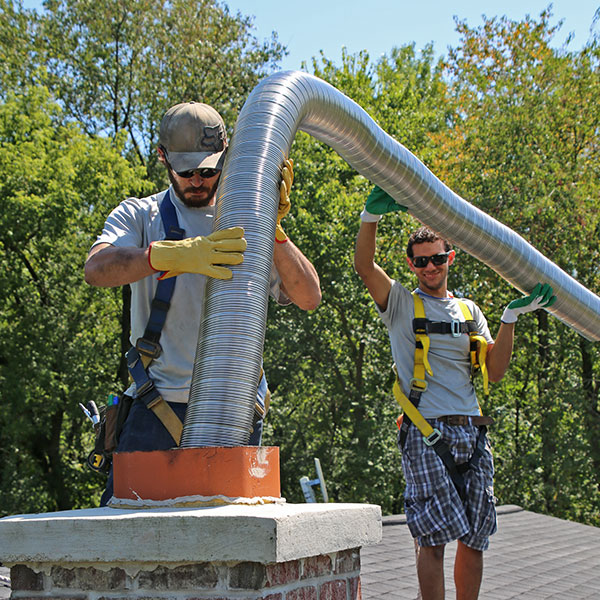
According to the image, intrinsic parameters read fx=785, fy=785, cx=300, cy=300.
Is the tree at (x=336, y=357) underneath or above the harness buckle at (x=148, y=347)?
above

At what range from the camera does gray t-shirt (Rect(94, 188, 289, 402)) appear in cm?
256

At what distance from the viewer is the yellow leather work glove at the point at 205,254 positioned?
2229 mm

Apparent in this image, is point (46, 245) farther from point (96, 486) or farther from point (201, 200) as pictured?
point (201, 200)

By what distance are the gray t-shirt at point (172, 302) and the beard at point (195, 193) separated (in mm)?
48

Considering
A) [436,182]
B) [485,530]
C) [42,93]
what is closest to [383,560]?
[485,530]

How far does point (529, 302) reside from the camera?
393 cm

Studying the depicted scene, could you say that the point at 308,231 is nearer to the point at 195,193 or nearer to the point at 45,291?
the point at 45,291

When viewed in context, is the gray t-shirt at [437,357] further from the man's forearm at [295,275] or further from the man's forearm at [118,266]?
the man's forearm at [118,266]

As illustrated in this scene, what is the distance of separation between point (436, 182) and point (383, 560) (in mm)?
3539

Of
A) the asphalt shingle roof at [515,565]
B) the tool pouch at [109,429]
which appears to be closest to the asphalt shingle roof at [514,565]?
the asphalt shingle roof at [515,565]

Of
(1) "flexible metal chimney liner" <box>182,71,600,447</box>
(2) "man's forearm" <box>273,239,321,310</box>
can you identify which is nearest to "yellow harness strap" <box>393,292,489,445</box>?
(1) "flexible metal chimney liner" <box>182,71,600,447</box>

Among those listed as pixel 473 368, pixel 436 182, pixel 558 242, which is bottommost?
pixel 473 368

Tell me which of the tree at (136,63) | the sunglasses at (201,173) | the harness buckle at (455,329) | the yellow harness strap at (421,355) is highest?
the tree at (136,63)

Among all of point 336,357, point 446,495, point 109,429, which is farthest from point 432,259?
point 336,357
